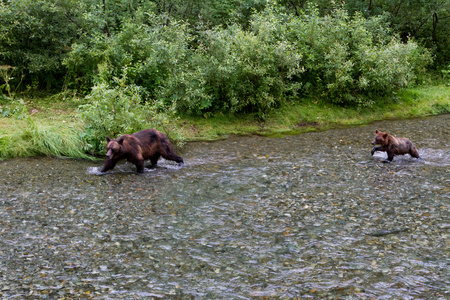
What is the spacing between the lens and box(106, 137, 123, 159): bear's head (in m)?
10.8

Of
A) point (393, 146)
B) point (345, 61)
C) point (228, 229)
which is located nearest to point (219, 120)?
point (393, 146)

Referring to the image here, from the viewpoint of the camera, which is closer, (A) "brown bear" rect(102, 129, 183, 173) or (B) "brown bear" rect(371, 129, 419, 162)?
(A) "brown bear" rect(102, 129, 183, 173)

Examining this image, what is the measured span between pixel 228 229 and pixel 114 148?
454 centimetres

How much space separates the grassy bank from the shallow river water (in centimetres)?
83

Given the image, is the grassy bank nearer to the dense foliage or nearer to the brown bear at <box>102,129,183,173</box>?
the dense foliage

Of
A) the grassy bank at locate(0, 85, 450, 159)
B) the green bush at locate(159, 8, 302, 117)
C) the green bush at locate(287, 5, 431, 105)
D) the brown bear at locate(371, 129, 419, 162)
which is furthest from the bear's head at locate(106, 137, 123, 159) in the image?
the green bush at locate(287, 5, 431, 105)

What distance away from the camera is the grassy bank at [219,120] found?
12406mm

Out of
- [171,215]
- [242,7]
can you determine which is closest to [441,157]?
[171,215]

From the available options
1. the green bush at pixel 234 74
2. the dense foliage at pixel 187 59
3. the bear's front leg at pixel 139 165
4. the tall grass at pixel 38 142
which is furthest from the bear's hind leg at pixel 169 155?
the green bush at pixel 234 74

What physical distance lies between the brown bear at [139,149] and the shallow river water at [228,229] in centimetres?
36

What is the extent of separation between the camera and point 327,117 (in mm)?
18250

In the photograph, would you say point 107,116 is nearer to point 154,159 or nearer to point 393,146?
point 154,159

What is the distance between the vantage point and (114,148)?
10.8 meters

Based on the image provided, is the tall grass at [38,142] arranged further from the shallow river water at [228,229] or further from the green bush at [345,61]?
the green bush at [345,61]
